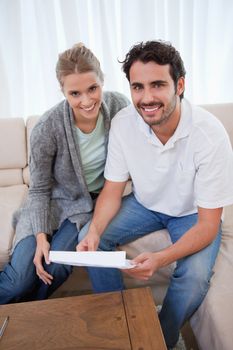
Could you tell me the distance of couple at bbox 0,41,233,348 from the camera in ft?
3.35

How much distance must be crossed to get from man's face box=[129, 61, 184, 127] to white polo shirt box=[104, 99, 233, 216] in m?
0.08

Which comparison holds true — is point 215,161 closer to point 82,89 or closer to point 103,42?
point 82,89

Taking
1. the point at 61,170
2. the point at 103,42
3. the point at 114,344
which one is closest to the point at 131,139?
the point at 61,170

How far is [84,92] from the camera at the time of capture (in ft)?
3.65

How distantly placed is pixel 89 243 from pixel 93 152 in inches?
15.2

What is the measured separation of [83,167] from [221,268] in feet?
2.13

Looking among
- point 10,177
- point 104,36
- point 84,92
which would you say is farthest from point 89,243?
point 104,36


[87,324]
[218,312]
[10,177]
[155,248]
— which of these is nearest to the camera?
[87,324]

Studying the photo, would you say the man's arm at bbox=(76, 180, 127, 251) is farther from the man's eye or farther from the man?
the man's eye

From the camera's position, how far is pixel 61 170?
1265mm

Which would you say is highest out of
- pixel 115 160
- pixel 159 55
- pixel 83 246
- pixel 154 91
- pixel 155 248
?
pixel 159 55

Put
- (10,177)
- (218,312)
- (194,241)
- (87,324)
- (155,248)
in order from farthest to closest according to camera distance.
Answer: (10,177) → (155,248) → (194,241) → (218,312) → (87,324)

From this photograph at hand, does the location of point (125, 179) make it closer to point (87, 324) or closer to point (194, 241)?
point (194, 241)

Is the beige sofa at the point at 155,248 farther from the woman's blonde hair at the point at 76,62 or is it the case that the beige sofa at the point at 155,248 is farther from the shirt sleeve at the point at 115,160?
the woman's blonde hair at the point at 76,62
